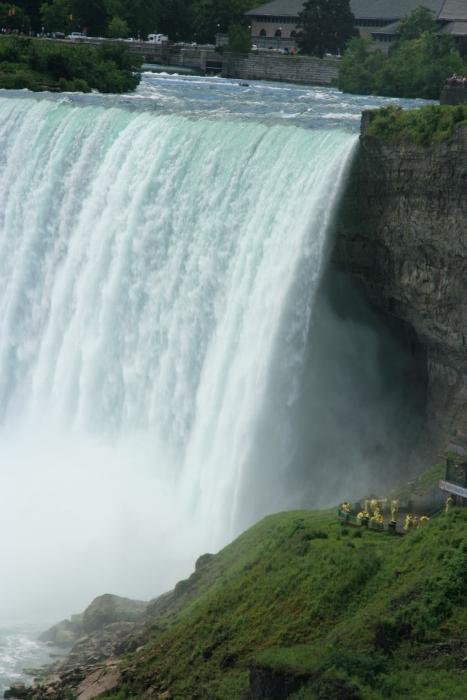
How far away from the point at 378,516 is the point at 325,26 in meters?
57.0

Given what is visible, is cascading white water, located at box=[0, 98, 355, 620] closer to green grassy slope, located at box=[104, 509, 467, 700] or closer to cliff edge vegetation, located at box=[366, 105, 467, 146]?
cliff edge vegetation, located at box=[366, 105, 467, 146]

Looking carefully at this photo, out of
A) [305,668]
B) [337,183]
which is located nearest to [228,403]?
[337,183]

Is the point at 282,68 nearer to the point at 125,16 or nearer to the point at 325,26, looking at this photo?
the point at 325,26

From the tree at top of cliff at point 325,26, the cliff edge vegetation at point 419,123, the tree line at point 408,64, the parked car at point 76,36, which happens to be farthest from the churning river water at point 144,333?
the parked car at point 76,36

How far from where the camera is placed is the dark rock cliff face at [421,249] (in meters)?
38.0

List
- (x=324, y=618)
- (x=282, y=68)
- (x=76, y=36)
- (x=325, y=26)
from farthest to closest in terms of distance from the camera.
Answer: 1. (x=76, y=36)
2. (x=325, y=26)
3. (x=282, y=68)
4. (x=324, y=618)

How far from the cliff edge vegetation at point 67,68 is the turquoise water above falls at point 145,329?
54.0 feet

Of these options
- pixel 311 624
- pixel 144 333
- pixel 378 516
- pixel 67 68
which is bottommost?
pixel 311 624

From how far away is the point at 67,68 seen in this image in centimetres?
7050

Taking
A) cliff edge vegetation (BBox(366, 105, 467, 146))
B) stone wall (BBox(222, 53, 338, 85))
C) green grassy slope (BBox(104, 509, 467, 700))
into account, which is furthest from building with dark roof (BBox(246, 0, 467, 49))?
green grassy slope (BBox(104, 509, 467, 700))

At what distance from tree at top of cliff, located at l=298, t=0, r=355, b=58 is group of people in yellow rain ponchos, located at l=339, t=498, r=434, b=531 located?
175ft

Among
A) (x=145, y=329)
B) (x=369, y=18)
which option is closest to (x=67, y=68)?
(x=369, y=18)

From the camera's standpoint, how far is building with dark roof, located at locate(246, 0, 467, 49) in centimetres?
7831

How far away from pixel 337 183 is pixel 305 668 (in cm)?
1536
